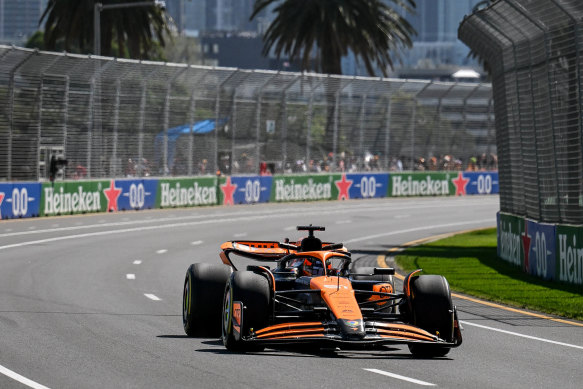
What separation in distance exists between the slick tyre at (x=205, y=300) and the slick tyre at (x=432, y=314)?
84.0 inches

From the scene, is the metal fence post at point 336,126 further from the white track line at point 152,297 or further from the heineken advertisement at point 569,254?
the white track line at point 152,297

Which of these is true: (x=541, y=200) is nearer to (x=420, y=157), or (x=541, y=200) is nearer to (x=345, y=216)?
(x=345, y=216)

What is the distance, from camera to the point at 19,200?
1400 inches

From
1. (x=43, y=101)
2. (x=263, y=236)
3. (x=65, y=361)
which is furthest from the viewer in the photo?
(x=43, y=101)

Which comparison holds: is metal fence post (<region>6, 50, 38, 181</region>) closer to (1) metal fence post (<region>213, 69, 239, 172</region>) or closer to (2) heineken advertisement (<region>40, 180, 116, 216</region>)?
(2) heineken advertisement (<region>40, 180, 116, 216</region>)

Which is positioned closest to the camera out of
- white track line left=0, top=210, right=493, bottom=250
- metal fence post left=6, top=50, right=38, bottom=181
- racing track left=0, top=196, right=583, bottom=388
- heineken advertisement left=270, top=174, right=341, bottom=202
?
racing track left=0, top=196, right=583, bottom=388

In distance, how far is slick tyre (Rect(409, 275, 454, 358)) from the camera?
479 inches

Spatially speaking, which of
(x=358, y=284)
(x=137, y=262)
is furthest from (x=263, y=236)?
(x=358, y=284)

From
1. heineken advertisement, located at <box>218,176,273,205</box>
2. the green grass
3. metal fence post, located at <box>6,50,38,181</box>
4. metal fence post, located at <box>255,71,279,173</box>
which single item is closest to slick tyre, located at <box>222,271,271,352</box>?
the green grass

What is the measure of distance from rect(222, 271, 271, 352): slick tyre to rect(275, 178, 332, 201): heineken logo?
35.6 metres

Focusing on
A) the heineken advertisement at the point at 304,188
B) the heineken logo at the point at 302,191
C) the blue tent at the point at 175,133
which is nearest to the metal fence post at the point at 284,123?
the heineken advertisement at the point at 304,188

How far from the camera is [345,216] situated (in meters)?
40.8

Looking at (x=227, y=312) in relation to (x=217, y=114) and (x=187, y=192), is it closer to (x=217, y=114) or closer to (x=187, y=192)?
(x=187, y=192)

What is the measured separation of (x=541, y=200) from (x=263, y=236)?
11.1 m
